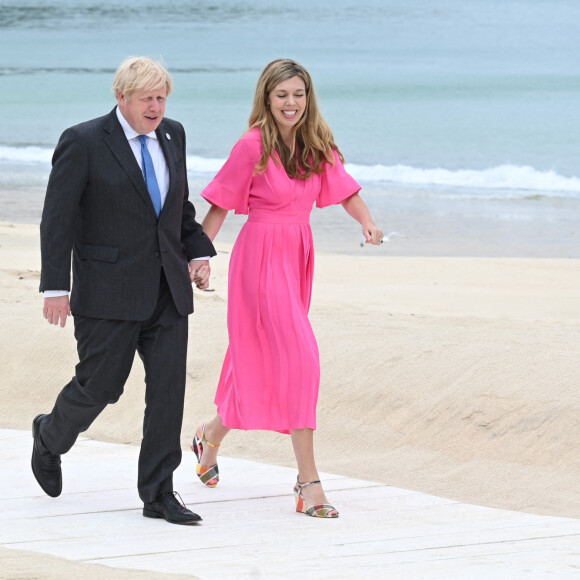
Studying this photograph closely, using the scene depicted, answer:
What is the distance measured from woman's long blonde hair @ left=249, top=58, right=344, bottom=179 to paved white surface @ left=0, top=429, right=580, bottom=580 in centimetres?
130

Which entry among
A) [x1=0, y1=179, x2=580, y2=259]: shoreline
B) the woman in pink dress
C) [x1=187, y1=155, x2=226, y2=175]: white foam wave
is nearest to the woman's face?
the woman in pink dress

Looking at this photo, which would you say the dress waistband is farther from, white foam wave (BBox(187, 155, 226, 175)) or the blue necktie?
white foam wave (BBox(187, 155, 226, 175))

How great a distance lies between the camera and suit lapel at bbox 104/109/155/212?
12.7ft

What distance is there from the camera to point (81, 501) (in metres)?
4.27

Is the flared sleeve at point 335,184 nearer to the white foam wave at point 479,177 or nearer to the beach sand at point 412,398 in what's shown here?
the beach sand at point 412,398

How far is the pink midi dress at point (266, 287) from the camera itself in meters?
4.30

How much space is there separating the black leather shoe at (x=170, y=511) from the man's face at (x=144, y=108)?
1.32 m

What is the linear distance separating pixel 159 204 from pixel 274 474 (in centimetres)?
137

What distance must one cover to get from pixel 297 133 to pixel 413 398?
1.83 metres

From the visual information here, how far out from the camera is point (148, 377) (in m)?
4.06

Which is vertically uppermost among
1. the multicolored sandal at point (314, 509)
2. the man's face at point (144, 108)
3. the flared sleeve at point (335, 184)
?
the man's face at point (144, 108)

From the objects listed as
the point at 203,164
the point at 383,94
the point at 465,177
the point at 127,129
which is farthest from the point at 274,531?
the point at 383,94

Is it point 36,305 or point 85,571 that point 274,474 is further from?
point 36,305

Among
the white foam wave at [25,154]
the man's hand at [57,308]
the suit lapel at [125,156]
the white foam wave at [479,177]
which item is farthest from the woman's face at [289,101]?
the white foam wave at [25,154]
